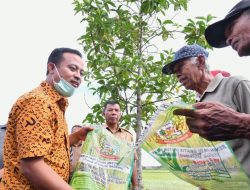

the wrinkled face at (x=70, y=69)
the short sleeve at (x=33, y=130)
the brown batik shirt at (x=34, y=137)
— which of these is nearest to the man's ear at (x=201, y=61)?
the wrinkled face at (x=70, y=69)

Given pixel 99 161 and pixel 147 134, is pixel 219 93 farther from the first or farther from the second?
pixel 99 161

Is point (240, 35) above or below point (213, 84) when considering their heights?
above

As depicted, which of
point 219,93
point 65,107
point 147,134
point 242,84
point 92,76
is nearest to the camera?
point 147,134

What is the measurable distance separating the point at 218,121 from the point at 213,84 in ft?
1.91

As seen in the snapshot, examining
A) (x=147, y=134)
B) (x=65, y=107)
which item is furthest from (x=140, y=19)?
(x=147, y=134)

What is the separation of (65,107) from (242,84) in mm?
871

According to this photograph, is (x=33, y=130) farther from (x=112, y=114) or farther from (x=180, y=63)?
(x=112, y=114)

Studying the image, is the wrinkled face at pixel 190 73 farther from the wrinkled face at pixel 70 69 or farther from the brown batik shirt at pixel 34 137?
the brown batik shirt at pixel 34 137

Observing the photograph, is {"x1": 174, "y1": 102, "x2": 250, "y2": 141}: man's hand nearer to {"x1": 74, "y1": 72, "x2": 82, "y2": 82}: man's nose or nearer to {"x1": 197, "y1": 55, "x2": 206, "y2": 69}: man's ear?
{"x1": 74, "y1": 72, "x2": 82, "y2": 82}: man's nose

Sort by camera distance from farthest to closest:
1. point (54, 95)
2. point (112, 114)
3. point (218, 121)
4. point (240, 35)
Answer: point (112, 114), point (54, 95), point (240, 35), point (218, 121)

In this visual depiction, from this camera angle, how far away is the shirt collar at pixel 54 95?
1756 mm

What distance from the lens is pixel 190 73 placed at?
224cm

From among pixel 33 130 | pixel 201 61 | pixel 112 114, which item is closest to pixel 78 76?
pixel 33 130

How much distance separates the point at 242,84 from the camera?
1.57m
